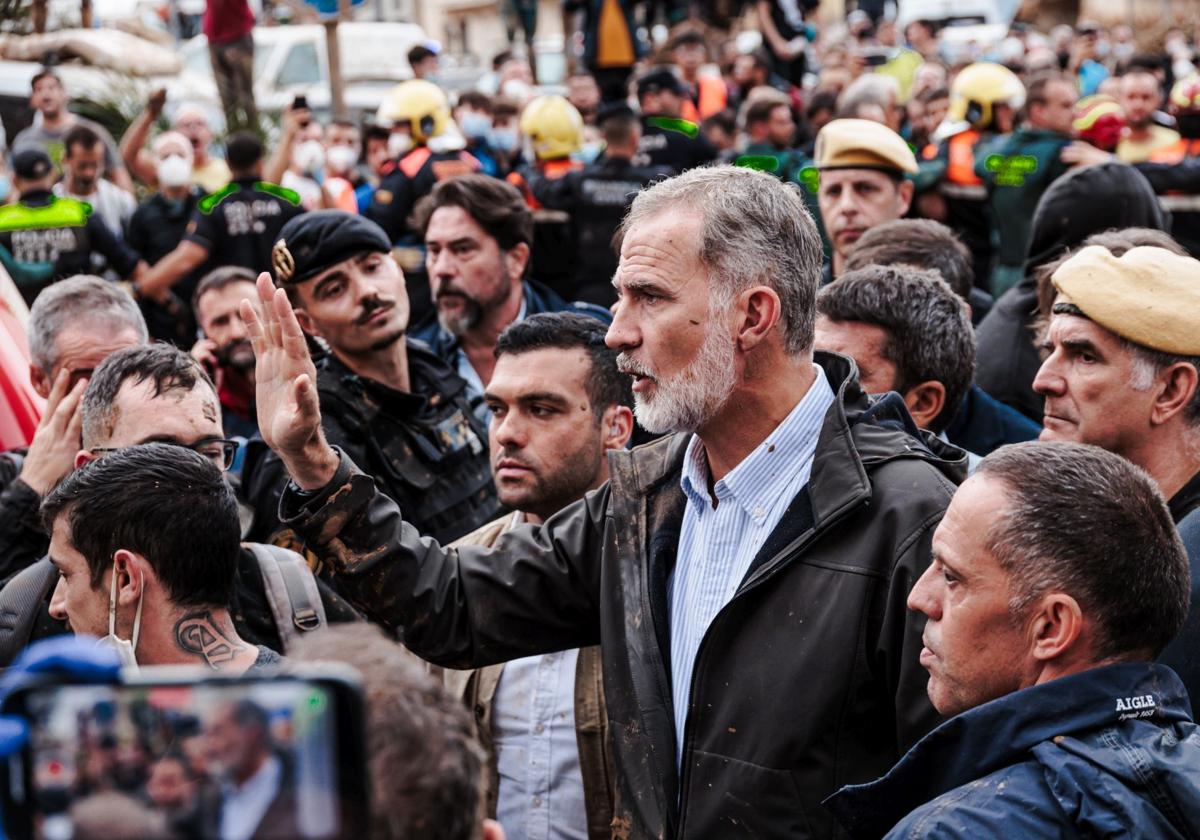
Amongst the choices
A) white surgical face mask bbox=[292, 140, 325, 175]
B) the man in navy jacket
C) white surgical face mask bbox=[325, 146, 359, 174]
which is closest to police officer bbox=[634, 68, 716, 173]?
white surgical face mask bbox=[325, 146, 359, 174]

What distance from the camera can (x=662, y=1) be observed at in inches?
807

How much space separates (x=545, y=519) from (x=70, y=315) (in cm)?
174

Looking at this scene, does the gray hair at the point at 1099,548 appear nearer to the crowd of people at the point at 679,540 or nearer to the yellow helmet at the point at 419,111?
the crowd of people at the point at 679,540

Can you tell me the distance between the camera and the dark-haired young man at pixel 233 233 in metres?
8.24

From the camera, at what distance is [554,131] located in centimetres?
959

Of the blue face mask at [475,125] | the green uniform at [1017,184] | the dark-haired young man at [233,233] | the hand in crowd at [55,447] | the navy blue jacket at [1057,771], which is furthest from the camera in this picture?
the blue face mask at [475,125]

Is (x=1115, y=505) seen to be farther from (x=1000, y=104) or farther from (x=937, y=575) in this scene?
(x=1000, y=104)

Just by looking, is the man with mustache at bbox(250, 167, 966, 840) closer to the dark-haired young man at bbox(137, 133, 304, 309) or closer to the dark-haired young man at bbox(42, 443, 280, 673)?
the dark-haired young man at bbox(42, 443, 280, 673)

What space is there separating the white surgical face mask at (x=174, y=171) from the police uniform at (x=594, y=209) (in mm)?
2304

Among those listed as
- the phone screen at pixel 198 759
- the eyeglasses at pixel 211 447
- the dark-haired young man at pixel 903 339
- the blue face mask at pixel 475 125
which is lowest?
the blue face mask at pixel 475 125

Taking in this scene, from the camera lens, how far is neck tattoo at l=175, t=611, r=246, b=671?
9.27 ft

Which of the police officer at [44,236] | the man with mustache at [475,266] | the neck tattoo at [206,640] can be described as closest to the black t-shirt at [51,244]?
the police officer at [44,236]

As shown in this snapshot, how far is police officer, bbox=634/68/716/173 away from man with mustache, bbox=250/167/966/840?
6.80m

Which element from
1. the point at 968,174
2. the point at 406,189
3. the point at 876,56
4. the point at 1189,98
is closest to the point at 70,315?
the point at 406,189
